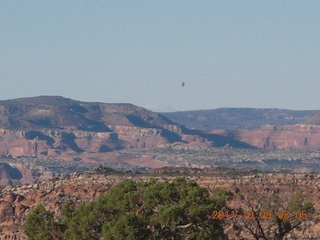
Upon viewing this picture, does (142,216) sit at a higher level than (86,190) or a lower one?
higher

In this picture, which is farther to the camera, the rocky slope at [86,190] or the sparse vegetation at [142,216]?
the rocky slope at [86,190]
